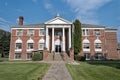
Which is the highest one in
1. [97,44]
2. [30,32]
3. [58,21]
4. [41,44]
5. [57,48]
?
[58,21]

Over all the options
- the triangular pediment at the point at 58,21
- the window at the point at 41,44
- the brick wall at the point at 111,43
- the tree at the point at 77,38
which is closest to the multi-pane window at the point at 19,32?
the window at the point at 41,44

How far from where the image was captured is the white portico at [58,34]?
1577 inches

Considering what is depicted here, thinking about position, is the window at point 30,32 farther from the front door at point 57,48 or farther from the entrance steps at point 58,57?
the entrance steps at point 58,57

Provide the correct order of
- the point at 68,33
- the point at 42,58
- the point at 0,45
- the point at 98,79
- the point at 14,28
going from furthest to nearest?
the point at 0,45 < the point at 14,28 < the point at 68,33 < the point at 42,58 < the point at 98,79

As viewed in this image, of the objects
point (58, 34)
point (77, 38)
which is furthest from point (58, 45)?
point (77, 38)

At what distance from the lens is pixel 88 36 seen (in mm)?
43500

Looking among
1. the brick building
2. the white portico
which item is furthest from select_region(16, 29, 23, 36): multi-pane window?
the white portico

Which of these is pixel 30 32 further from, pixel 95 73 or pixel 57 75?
pixel 57 75

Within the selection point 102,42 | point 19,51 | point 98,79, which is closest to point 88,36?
point 102,42

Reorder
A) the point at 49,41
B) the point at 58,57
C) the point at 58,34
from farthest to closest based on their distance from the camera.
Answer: the point at 58,34 < the point at 49,41 < the point at 58,57

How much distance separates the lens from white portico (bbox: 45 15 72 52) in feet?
131

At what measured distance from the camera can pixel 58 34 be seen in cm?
4388

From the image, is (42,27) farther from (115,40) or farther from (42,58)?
(115,40)

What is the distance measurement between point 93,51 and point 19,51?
68.3 feet
